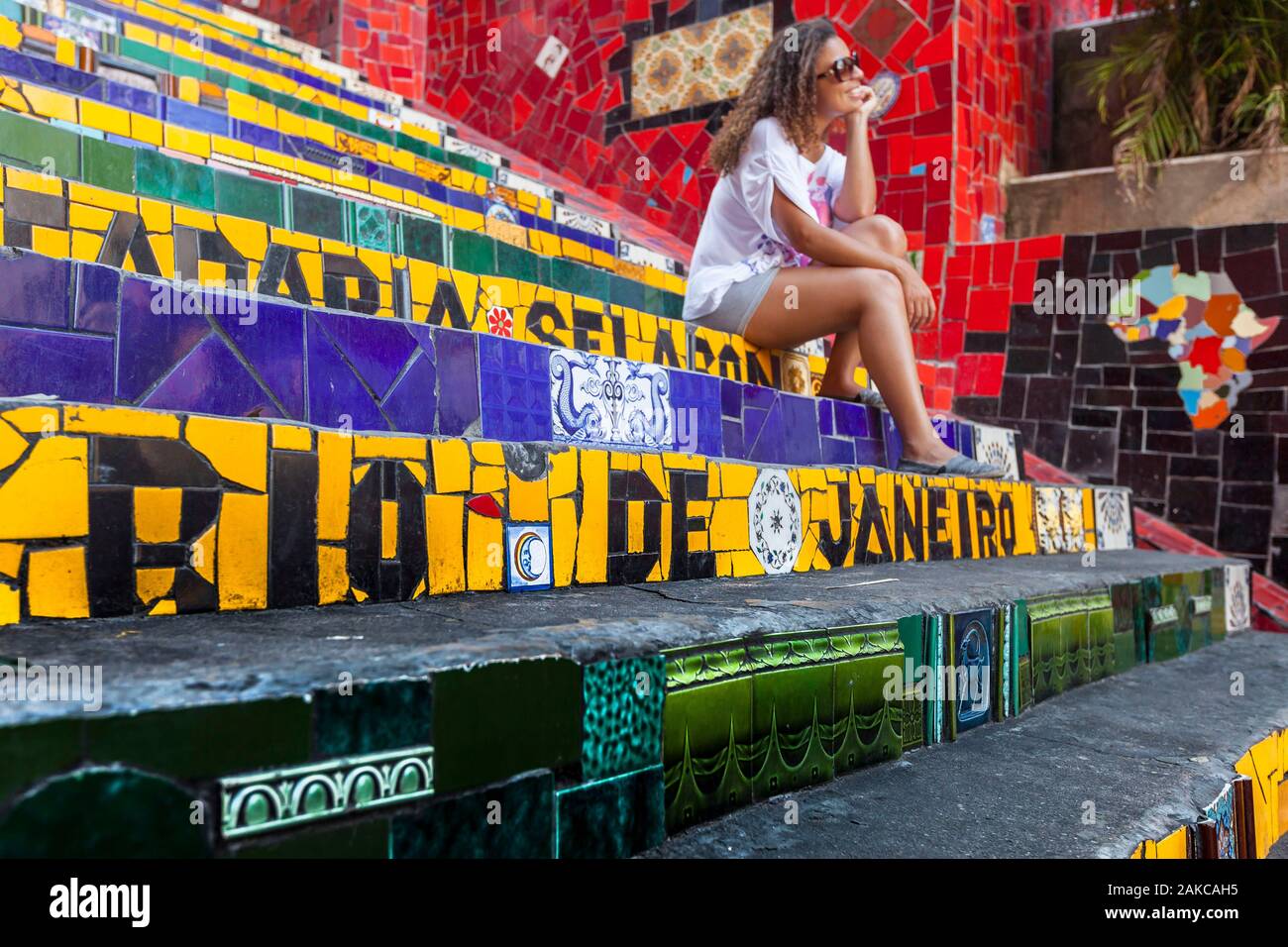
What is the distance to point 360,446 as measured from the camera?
1.17 meters

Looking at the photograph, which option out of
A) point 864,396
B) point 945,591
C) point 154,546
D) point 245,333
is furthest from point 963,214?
point 154,546

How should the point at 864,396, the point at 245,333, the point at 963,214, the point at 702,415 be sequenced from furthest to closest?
the point at 963,214, the point at 864,396, the point at 702,415, the point at 245,333

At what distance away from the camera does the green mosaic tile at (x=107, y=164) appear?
195cm

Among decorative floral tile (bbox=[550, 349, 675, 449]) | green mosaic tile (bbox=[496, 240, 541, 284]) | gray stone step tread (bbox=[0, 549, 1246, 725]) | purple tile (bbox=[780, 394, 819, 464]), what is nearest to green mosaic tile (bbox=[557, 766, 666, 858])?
gray stone step tread (bbox=[0, 549, 1246, 725])

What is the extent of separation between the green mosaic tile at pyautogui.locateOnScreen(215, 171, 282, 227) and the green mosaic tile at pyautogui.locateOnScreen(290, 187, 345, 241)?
36 millimetres

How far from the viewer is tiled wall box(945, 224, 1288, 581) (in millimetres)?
4230

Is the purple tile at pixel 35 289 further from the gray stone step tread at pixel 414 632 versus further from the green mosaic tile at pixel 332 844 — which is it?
the green mosaic tile at pixel 332 844

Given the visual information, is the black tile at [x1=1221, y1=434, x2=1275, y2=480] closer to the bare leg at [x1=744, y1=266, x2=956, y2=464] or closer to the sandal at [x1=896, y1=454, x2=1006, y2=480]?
the sandal at [x1=896, y1=454, x2=1006, y2=480]

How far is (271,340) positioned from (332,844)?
841mm

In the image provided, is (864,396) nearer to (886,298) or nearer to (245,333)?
Answer: (886,298)

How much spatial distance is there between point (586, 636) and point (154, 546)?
447mm

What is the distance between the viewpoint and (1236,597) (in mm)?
3104

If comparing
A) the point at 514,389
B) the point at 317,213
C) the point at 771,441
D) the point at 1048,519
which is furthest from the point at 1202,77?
the point at 514,389
